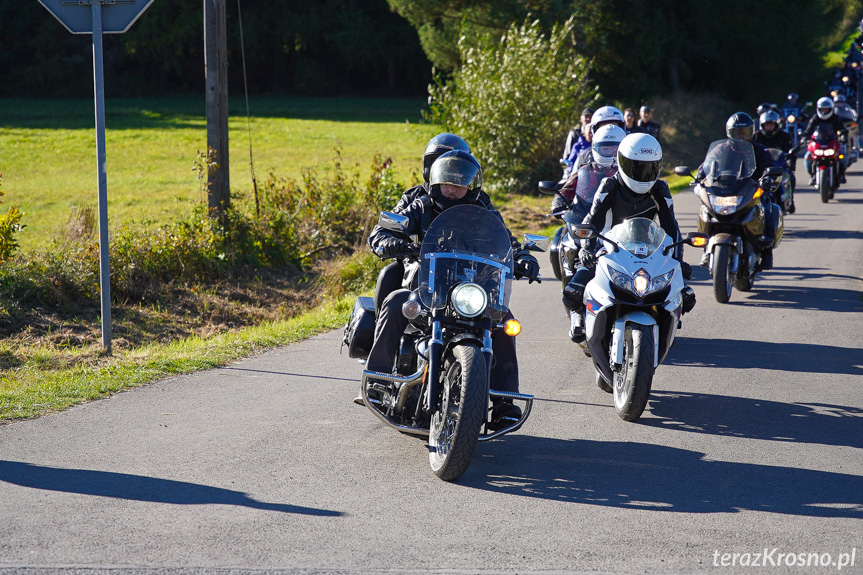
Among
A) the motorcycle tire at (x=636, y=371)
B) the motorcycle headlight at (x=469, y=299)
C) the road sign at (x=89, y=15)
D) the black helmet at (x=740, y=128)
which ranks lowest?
the motorcycle tire at (x=636, y=371)

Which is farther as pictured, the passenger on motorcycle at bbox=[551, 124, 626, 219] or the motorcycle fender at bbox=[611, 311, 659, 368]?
the passenger on motorcycle at bbox=[551, 124, 626, 219]

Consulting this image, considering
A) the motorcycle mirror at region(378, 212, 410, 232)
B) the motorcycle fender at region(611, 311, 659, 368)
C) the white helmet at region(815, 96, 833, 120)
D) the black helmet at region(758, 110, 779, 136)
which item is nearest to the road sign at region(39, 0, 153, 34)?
the motorcycle mirror at region(378, 212, 410, 232)

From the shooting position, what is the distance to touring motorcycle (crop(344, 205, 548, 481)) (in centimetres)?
483

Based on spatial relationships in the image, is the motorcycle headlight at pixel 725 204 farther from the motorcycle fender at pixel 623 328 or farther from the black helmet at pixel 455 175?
the black helmet at pixel 455 175

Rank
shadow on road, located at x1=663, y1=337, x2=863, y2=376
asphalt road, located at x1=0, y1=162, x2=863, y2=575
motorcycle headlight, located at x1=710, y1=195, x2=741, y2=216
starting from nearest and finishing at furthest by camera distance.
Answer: asphalt road, located at x1=0, y1=162, x2=863, y2=575, shadow on road, located at x1=663, y1=337, x2=863, y2=376, motorcycle headlight, located at x1=710, y1=195, x2=741, y2=216

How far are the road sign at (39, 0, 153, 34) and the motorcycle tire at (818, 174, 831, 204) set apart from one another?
1421cm

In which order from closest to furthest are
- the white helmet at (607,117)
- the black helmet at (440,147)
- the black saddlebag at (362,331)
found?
the black saddlebag at (362,331), the black helmet at (440,147), the white helmet at (607,117)

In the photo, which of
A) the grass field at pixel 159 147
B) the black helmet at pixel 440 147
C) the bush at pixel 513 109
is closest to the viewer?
the black helmet at pixel 440 147

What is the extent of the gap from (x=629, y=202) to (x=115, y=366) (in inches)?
164

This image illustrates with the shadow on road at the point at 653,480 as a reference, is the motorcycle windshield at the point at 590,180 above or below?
above

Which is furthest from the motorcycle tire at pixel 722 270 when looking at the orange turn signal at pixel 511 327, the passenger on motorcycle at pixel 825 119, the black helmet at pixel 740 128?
the passenger on motorcycle at pixel 825 119

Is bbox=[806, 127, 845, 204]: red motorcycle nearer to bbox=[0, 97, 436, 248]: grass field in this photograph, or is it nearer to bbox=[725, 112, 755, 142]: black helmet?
bbox=[0, 97, 436, 248]: grass field

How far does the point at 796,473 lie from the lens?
5.24 metres

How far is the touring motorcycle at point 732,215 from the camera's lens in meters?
10.0
